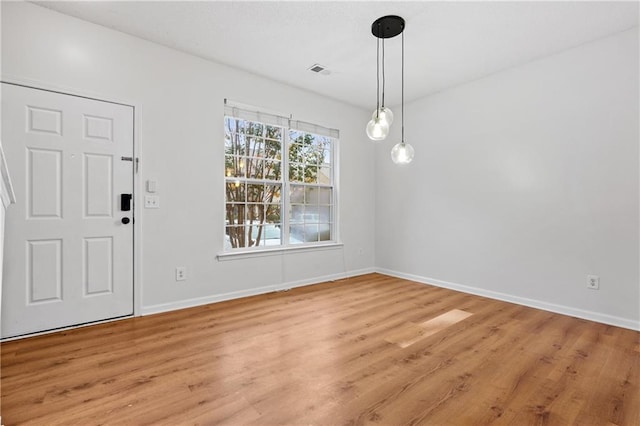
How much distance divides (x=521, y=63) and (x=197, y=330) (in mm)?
4336

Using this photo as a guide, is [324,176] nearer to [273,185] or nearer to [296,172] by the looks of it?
[296,172]

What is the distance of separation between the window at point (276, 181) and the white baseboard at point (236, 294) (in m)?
0.53

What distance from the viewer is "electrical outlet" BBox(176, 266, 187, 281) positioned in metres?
3.25

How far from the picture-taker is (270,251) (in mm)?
3963

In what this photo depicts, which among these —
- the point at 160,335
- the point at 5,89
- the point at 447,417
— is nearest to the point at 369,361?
the point at 447,417

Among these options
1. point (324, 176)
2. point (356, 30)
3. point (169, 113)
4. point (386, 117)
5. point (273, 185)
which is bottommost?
point (273, 185)

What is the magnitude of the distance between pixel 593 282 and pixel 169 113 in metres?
4.54

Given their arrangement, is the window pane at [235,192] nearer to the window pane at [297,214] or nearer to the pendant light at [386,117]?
the window pane at [297,214]

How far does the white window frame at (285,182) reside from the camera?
3654 mm

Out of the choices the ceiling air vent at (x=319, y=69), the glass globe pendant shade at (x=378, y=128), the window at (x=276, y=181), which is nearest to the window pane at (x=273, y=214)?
the window at (x=276, y=181)

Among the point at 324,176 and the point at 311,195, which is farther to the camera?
the point at 324,176

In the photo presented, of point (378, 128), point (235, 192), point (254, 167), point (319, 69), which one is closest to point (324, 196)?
point (254, 167)

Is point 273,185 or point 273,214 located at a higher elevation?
point 273,185

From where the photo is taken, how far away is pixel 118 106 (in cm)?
293
